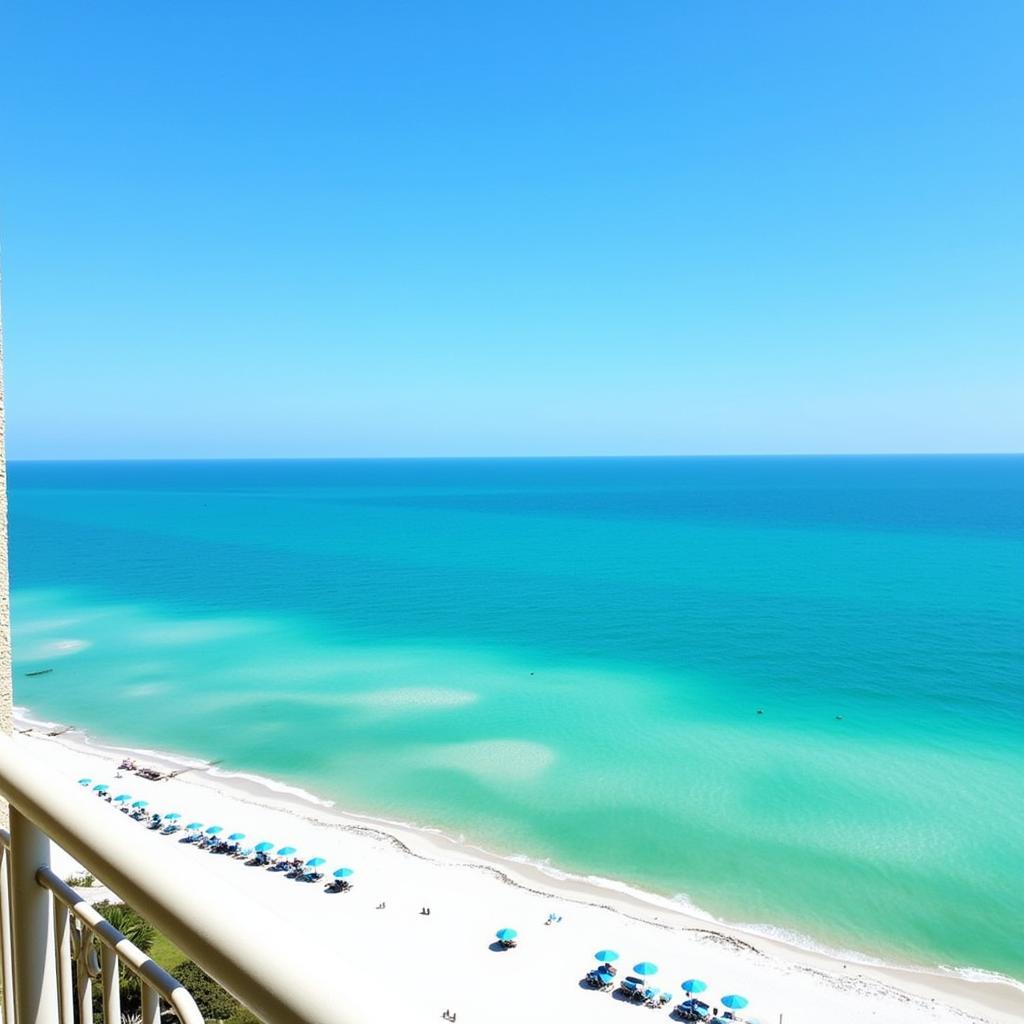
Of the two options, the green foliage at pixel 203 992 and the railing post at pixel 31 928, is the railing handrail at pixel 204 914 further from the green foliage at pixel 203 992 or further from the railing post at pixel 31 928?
the green foliage at pixel 203 992

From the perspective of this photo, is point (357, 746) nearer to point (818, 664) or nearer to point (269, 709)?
point (269, 709)

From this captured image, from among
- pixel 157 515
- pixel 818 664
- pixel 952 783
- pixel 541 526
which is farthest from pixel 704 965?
pixel 157 515

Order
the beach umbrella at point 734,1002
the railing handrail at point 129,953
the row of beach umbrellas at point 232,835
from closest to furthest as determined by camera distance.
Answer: the railing handrail at point 129,953 < the beach umbrella at point 734,1002 < the row of beach umbrellas at point 232,835

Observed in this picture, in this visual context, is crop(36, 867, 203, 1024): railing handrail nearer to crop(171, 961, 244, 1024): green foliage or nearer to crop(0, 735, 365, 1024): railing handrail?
crop(0, 735, 365, 1024): railing handrail

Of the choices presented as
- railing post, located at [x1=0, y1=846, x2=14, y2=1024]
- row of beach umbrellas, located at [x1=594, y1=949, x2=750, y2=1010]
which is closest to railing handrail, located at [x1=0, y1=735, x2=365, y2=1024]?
railing post, located at [x1=0, y1=846, x2=14, y2=1024]

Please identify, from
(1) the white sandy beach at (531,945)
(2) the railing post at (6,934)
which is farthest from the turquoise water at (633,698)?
(2) the railing post at (6,934)

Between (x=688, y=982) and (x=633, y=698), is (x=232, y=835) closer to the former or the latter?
(x=688, y=982)

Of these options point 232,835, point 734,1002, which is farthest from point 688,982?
point 232,835
